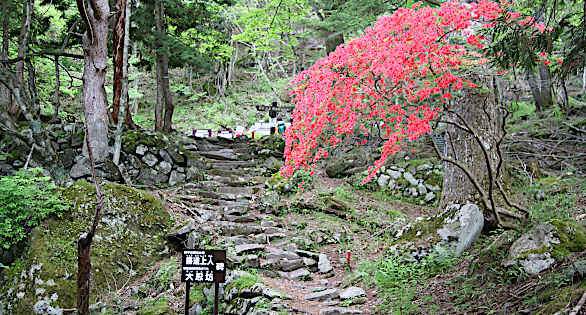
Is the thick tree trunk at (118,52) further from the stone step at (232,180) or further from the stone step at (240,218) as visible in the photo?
the stone step at (240,218)

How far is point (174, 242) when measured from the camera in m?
6.84

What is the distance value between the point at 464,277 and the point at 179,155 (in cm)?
750

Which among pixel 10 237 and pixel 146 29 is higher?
pixel 146 29

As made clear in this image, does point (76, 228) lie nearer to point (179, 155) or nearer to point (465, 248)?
point (179, 155)

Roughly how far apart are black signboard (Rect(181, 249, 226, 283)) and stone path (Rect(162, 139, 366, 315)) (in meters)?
0.54

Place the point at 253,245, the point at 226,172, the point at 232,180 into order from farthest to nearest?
the point at 226,172
the point at 232,180
the point at 253,245

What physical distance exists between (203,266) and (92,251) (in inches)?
103

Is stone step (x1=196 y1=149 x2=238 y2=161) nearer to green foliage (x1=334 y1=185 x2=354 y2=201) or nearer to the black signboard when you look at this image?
green foliage (x1=334 y1=185 x2=354 y2=201)

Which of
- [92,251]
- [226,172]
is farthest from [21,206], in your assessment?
[226,172]

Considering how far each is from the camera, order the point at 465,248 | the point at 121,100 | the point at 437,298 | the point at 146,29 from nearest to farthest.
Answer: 1. the point at 437,298
2. the point at 465,248
3. the point at 121,100
4. the point at 146,29

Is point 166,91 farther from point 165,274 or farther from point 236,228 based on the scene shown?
point 165,274

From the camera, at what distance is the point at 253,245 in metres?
6.27

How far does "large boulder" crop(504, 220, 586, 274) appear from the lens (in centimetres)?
334

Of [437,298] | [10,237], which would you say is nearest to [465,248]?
[437,298]
